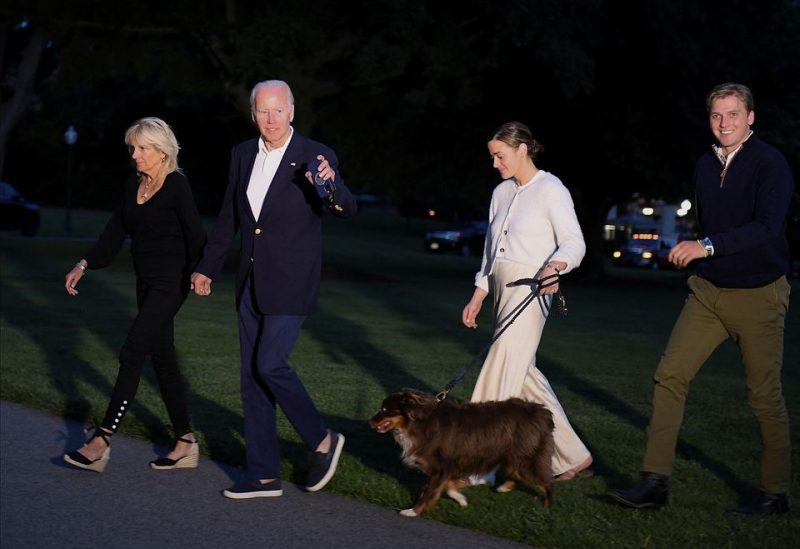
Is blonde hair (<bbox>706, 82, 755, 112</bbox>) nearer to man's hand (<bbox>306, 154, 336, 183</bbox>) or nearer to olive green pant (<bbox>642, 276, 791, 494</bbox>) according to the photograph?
olive green pant (<bbox>642, 276, 791, 494</bbox>)

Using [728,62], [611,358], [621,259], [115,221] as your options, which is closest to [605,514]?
[115,221]

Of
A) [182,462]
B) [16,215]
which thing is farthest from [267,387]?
[16,215]

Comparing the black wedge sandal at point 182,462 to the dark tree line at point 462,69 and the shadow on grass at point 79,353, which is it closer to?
the shadow on grass at point 79,353

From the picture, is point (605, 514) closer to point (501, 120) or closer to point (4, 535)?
point (4, 535)

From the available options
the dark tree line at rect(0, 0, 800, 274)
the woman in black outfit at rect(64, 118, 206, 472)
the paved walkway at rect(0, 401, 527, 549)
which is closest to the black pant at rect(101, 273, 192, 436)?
the woman in black outfit at rect(64, 118, 206, 472)

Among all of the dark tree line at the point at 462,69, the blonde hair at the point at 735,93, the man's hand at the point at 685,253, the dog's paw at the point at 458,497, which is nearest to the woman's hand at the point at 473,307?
the dog's paw at the point at 458,497

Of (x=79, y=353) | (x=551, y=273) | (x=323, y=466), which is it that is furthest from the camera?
(x=79, y=353)

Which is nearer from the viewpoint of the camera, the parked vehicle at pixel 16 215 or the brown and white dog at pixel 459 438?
the brown and white dog at pixel 459 438

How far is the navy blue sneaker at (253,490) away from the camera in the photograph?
6871mm

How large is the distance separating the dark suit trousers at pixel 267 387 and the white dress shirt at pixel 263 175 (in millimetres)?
427

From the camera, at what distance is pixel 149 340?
7707 mm

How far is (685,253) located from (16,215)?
129ft

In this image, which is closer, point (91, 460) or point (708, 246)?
point (708, 246)

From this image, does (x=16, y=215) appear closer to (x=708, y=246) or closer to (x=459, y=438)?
(x=459, y=438)
